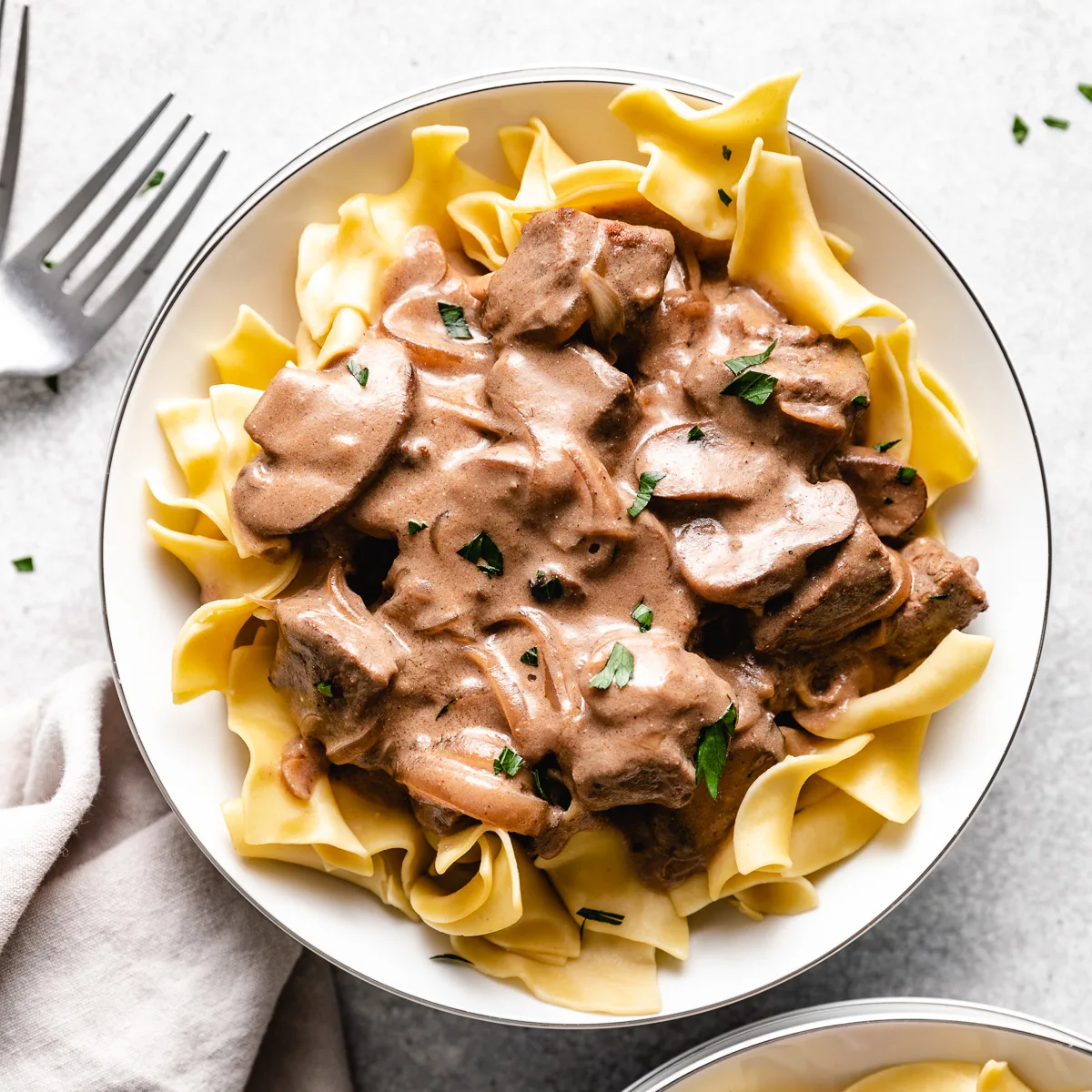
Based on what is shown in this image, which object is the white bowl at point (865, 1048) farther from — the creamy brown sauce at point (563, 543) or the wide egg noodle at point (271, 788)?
the wide egg noodle at point (271, 788)

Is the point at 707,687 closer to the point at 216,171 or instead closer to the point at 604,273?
the point at 604,273

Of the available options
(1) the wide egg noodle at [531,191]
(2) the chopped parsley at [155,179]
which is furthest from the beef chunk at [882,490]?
(2) the chopped parsley at [155,179]

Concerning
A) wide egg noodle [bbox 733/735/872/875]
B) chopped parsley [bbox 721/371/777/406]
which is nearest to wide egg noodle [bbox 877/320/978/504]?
chopped parsley [bbox 721/371/777/406]

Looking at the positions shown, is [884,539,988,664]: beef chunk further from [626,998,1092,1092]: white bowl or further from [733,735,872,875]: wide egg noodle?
[626,998,1092,1092]: white bowl

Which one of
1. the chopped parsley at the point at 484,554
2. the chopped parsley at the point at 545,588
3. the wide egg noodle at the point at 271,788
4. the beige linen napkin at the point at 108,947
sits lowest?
the beige linen napkin at the point at 108,947

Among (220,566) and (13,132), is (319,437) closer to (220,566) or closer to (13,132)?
(220,566)

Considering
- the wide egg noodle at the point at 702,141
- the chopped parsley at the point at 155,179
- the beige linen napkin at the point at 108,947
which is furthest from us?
the chopped parsley at the point at 155,179

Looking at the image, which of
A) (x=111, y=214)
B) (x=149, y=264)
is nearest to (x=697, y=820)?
(x=149, y=264)
